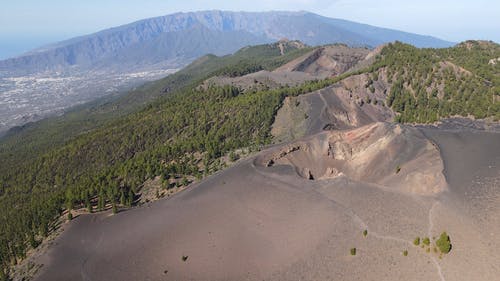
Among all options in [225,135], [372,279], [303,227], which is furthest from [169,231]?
[225,135]

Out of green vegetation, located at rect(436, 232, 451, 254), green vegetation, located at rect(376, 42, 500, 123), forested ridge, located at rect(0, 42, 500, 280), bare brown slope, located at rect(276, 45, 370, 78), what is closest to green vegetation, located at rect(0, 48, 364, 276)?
forested ridge, located at rect(0, 42, 500, 280)

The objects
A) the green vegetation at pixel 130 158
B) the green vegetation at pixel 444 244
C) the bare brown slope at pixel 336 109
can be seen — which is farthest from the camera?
the bare brown slope at pixel 336 109

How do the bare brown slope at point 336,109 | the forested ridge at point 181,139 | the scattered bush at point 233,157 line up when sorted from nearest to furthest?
the forested ridge at point 181,139 < the scattered bush at point 233,157 < the bare brown slope at point 336,109

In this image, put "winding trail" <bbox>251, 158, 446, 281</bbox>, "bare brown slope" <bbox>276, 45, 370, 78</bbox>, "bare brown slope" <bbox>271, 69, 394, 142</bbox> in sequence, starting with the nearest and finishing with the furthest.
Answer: "winding trail" <bbox>251, 158, 446, 281</bbox>, "bare brown slope" <bbox>271, 69, 394, 142</bbox>, "bare brown slope" <bbox>276, 45, 370, 78</bbox>

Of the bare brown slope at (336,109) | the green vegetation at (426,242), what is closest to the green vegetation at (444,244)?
the green vegetation at (426,242)

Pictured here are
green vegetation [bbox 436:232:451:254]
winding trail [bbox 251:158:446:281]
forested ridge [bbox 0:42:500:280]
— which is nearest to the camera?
winding trail [bbox 251:158:446:281]

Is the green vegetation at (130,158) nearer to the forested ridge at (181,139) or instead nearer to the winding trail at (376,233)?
the forested ridge at (181,139)

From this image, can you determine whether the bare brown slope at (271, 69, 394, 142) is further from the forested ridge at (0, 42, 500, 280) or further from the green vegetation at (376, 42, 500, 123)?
the green vegetation at (376, 42, 500, 123)
